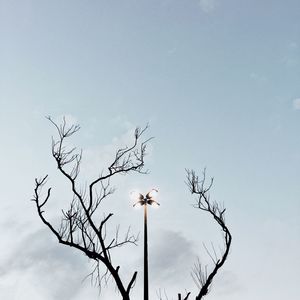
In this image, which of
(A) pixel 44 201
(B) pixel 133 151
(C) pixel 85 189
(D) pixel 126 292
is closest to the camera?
(D) pixel 126 292

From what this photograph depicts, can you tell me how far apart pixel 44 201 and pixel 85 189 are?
1.41 metres

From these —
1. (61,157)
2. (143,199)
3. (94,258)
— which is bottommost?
(94,258)

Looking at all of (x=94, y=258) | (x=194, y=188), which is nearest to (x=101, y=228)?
(x=94, y=258)

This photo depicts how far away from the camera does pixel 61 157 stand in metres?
13.2

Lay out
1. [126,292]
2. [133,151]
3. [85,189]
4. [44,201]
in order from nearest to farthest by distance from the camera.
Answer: [126,292] < [44,201] < [85,189] < [133,151]

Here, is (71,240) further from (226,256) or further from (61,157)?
(226,256)

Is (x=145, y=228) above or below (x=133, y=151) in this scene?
below

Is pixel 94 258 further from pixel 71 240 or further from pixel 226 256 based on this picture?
pixel 226 256

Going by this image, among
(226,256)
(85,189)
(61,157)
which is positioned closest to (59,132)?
(61,157)

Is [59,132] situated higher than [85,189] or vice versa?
[59,132]

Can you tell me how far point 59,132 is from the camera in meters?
13.4

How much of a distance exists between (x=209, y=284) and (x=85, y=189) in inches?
182

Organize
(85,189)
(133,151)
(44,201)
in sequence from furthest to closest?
(133,151), (85,189), (44,201)

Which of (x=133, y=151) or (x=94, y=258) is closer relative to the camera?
(x=94, y=258)
